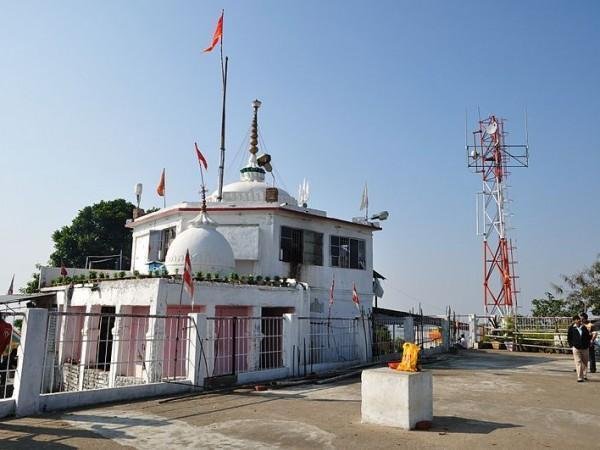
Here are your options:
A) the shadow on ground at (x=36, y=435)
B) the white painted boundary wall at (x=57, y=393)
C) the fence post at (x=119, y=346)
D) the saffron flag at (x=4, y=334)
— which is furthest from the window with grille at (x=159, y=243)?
the shadow on ground at (x=36, y=435)

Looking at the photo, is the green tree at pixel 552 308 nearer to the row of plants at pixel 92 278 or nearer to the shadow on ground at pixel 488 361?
the shadow on ground at pixel 488 361

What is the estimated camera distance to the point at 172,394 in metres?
11.0

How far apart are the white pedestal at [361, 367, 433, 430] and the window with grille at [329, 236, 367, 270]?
12.7 meters

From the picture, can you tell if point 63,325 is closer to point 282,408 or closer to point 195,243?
point 195,243

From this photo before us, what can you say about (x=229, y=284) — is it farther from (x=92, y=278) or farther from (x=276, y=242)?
(x=92, y=278)

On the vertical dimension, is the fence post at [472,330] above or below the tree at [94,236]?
below

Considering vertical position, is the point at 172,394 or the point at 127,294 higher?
the point at 127,294

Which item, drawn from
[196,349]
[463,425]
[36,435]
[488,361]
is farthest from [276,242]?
[36,435]

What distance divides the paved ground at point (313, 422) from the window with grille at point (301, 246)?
7707mm

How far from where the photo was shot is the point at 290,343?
14.5 meters

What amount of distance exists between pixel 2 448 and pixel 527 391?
35.9ft

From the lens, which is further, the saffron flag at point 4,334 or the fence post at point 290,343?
the fence post at point 290,343

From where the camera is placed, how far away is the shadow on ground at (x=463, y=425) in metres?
7.52

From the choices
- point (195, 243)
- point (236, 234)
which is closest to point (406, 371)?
point (195, 243)
